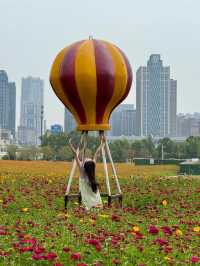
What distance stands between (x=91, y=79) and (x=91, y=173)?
208 cm

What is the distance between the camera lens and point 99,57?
11828mm

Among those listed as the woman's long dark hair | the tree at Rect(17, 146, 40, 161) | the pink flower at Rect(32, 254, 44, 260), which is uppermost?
the tree at Rect(17, 146, 40, 161)

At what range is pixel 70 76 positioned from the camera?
11.7m

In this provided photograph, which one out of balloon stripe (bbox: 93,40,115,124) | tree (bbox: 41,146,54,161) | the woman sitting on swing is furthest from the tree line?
the woman sitting on swing

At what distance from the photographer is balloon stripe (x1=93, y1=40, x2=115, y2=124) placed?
462 inches

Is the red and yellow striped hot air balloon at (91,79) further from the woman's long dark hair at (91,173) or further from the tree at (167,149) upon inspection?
the tree at (167,149)

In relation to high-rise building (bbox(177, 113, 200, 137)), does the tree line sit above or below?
below

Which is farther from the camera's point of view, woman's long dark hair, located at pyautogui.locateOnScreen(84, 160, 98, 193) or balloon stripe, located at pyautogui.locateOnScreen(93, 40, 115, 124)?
balloon stripe, located at pyautogui.locateOnScreen(93, 40, 115, 124)

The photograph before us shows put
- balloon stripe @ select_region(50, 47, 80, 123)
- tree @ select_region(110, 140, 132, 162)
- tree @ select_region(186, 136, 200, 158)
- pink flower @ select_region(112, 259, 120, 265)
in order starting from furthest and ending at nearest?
1. tree @ select_region(186, 136, 200, 158)
2. tree @ select_region(110, 140, 132, 162)
3. balloon stripe @ select_region(50, 47, 80, 123)
4. pink flower @ select_region(112, 259, 120, 265)

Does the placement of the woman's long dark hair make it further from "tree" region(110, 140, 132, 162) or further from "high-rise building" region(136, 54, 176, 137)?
"high-rise building" region(136, 54, 176, 137)

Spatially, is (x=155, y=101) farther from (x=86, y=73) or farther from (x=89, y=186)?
(x=89, y=186)

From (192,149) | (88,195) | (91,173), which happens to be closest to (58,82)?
(91,173)

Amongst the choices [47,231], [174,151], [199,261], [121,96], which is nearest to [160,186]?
[121,96]

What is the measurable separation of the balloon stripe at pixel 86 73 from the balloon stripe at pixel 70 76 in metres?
0.10
